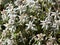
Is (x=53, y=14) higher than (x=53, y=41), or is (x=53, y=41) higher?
(x=53, y=14)

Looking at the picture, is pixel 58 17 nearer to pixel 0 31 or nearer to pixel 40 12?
pixel 40 12

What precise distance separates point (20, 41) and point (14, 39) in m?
0.04

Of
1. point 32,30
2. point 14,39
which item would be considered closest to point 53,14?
point 32,30

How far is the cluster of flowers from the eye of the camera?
114 cm

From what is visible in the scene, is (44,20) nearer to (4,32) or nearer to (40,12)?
(40,12)

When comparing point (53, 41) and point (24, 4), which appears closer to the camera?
point (53, 41)

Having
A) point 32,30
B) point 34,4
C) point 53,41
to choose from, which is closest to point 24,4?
point 34,4

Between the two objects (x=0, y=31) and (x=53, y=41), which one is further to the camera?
(x=0, y=31)

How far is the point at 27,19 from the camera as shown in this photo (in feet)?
3.90

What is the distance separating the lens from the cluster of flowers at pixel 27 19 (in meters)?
1.14

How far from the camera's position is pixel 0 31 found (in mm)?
1264

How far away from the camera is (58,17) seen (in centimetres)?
115

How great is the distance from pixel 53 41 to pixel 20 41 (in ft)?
0.60

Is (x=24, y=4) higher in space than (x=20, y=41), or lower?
higher
